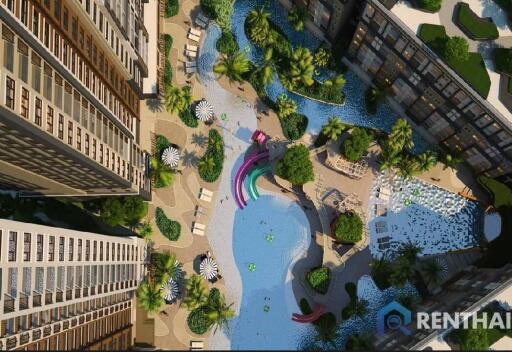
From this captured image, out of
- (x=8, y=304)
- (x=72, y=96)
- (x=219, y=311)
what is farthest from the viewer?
(x=219, y=311)

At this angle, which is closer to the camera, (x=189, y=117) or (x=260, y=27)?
(x=260, y=27)

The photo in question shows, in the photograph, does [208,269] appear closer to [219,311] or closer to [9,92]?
[219,311]

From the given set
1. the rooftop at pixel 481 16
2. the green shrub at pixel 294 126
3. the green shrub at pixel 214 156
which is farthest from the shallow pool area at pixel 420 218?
the green shrub at pixel 214 156

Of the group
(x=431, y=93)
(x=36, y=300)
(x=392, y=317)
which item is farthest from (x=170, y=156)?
(x=392, y=317)

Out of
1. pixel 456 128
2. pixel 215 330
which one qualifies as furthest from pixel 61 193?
pixel 456 128

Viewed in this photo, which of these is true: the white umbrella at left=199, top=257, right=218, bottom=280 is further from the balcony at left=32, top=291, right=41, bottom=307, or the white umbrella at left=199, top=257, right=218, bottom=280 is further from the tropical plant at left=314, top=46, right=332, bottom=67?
the tropical plant at left=314, top=46, right=332, bottom=67

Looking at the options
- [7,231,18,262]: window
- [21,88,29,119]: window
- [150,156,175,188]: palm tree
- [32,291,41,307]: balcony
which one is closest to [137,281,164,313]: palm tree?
[150,156,175,188]: palm tree
